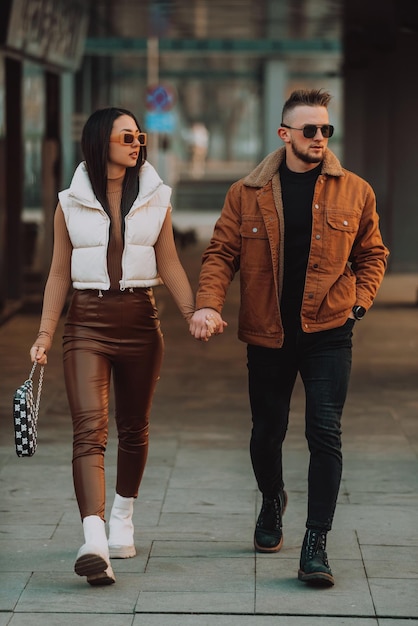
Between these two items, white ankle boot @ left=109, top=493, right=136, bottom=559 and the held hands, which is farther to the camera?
white ankle boot @ left=109, top=493, right=136, bottom=559

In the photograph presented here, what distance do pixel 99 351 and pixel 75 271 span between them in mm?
318

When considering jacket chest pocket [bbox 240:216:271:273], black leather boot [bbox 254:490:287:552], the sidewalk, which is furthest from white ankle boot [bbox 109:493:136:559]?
jacket chest pocket [bbox 240:216:271:273]

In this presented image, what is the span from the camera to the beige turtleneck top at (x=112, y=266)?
17.2 feet

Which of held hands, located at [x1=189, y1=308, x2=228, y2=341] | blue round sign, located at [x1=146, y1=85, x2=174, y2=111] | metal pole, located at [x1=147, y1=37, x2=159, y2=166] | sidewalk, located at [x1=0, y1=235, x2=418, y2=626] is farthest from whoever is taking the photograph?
metal pole, located at [x1=147, y1=37, x2=159, y2=166]

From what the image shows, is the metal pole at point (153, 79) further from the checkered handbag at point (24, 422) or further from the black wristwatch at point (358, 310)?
the checkered handbag at point (24, 422)

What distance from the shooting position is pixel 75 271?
5250 mm

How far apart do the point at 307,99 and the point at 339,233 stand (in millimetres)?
524

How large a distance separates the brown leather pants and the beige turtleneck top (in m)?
0.07

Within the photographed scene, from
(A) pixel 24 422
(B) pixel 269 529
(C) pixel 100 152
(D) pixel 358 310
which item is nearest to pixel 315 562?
(B) pixel 269 529

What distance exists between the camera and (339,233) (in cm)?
520

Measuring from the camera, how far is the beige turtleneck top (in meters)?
5.24

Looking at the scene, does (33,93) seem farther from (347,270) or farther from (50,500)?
(347,270)

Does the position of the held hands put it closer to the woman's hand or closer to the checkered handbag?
the woman's hand

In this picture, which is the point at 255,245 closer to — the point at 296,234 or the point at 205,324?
the point at 296,234
